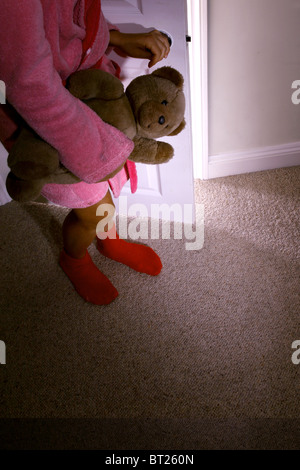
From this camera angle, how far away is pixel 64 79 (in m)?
0.67

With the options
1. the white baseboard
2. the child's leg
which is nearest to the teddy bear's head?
the child's leg

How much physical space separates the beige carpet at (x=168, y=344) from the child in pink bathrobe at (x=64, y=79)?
408mm

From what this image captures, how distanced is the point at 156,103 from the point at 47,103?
22 cm

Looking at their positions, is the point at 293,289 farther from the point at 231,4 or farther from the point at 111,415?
the point at 231,4

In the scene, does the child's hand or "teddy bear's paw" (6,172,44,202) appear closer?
"teddy bear's paw" (6,172,44,202)

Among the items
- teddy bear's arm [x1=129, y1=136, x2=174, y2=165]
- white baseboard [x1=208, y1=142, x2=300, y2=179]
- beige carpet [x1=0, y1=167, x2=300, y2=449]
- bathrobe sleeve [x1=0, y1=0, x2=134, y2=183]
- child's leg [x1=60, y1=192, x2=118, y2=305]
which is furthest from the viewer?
white baseboard [x1=208, y1=142, x2=300, y2=179]

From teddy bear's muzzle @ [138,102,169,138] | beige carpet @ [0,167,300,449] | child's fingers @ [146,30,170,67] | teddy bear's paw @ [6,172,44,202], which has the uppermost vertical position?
child's fingers @ [146,30,170,67]

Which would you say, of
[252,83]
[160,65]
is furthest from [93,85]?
[252,83]

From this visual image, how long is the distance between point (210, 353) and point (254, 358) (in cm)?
13

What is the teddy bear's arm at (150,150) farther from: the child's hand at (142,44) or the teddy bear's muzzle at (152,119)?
the child's hand at (142,44)

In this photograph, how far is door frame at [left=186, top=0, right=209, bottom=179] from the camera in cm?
108

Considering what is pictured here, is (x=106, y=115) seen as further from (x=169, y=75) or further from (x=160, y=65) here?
(x=160, y=65)

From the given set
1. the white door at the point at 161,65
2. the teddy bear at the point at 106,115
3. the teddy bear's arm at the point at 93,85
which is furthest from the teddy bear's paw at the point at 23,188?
the white door at the point at 161,65

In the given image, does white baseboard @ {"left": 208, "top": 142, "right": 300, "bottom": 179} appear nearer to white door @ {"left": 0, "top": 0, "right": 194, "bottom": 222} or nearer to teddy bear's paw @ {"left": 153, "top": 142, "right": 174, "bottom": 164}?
white door @ {"left": 0, "top": 0, "right": 194, "bottom": 222}
